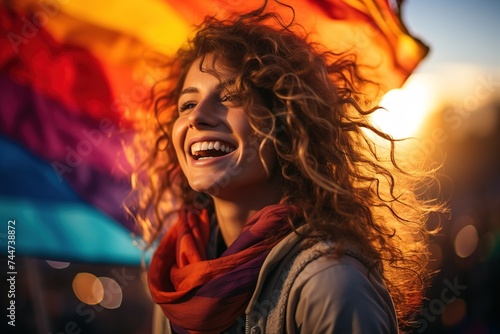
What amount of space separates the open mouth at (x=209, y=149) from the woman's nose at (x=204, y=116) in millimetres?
66

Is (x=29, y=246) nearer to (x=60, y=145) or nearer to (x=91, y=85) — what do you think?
(x=60, y=145)

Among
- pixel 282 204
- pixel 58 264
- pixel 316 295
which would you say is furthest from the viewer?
pixel 58 264

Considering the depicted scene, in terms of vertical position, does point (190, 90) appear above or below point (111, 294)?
above

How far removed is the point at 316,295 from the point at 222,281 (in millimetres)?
350

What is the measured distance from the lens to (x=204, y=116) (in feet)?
5.96

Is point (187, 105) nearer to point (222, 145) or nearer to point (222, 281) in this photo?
point (222, 145)

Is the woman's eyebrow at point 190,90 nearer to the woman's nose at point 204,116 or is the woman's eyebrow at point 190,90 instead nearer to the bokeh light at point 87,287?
the woman's nose at point 204,116

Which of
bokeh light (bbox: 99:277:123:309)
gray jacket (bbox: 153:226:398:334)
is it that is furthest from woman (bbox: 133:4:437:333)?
bokeh light (bbox: 99:277:123:309)

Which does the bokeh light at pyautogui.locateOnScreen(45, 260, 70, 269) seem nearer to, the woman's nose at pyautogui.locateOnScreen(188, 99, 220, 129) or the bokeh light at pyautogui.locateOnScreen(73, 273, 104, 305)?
the bokeh light at pyautogui.locateOnScreen(73, 273, 104, 305)

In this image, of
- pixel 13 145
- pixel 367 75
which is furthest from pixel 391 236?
pixel 13 145

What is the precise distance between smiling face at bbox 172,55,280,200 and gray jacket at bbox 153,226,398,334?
297 millimetres

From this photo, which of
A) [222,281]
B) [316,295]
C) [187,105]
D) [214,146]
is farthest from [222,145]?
[316,295]

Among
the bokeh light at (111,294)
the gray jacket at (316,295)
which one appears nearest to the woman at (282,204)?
the gray jacket at (316,295)

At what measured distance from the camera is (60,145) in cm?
250
